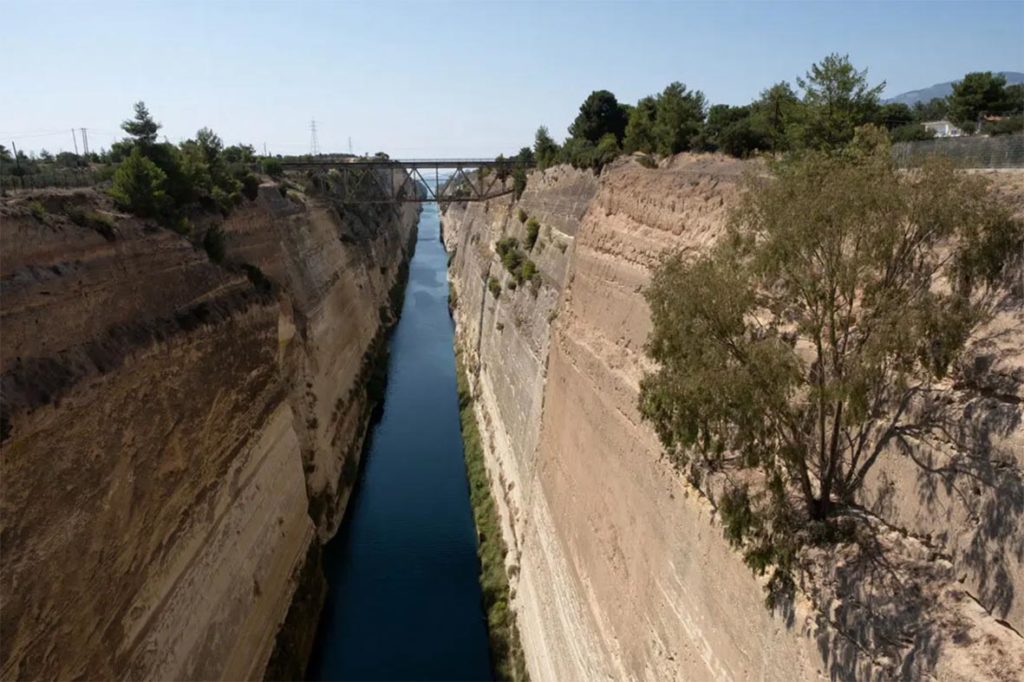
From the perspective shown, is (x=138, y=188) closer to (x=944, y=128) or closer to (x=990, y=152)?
(x=990, y=152)

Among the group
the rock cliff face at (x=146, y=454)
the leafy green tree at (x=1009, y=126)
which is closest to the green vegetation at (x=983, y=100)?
the leafy green tree at (x=1009, y=126)

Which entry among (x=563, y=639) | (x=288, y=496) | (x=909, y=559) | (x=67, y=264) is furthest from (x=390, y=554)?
(x=909, y=559)

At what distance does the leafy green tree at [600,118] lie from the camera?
82.7 feet

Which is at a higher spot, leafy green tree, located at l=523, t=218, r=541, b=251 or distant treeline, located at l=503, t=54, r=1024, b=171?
distant treeline, located at l=503, t=54, r=1024, b=171

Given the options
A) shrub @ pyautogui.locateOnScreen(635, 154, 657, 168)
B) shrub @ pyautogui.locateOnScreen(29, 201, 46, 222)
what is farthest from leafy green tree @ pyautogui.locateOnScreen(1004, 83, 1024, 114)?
shrub @ pyautogui.locateOnScreen(29, 201, 46, 222)

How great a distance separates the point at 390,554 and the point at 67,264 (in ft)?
36.1

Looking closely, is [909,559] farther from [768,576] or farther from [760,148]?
[760,148]

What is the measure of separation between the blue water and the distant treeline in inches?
417

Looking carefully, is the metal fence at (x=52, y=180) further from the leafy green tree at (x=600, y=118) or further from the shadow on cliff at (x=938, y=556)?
the leafy green tree at (x=600, y=118)

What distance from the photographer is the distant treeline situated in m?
12.1

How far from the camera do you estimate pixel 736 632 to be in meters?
7.02

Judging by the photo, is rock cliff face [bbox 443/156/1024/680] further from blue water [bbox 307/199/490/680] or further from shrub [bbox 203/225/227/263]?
shrub [bbox 203/225/227/263]

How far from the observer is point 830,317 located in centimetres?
557

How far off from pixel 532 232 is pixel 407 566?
10.1 metres
